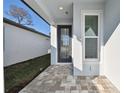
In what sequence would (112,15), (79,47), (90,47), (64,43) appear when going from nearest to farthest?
(112,15) → (79,47) → (90,47) → (64,43)

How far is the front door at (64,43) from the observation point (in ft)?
27.5

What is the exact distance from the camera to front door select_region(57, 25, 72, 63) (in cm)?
838

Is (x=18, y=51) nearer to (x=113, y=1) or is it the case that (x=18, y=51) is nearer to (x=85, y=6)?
(x=85, y=6)

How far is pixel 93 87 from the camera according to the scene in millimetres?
3746

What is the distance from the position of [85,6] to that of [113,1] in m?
1.23

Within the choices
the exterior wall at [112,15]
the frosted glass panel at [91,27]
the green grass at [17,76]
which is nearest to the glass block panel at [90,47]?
the frosted glass panel at [91,27]

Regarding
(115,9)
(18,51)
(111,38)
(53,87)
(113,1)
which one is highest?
(113,1)

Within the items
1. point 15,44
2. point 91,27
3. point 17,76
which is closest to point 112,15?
point 91,27

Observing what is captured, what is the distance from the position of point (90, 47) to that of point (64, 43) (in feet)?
11.1

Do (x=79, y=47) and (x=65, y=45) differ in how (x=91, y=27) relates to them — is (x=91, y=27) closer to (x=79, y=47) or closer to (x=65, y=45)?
(x=79, y=47)

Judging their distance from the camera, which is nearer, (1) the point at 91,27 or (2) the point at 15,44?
(1) the point at 91,27

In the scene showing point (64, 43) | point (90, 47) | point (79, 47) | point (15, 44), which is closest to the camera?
point (79, 47)

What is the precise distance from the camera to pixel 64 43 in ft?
27.8

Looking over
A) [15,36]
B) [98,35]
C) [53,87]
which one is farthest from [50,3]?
[15,36]
